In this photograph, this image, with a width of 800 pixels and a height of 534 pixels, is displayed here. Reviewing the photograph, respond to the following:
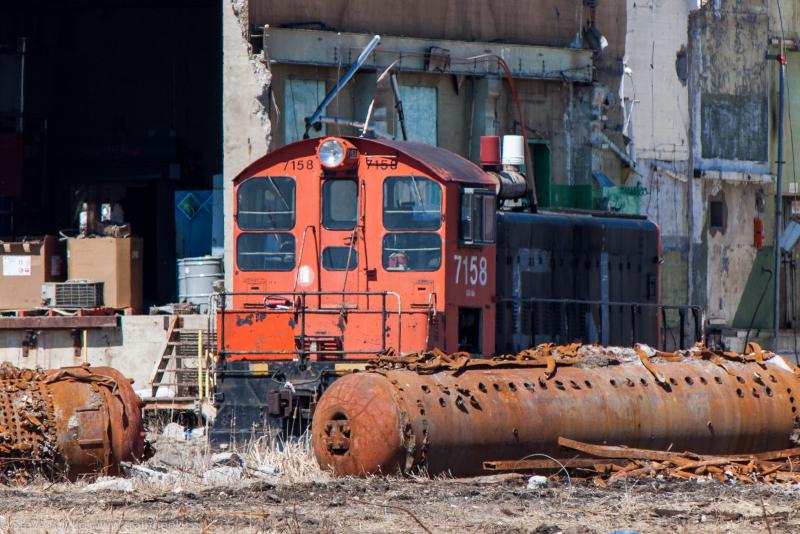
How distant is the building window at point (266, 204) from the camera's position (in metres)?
16.4

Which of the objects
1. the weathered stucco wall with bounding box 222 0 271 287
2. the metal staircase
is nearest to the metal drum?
the weathered stucco wall with bounding box 222 0 271 287

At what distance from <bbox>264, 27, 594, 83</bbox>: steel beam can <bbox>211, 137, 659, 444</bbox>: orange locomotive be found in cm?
788

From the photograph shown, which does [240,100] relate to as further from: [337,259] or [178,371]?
[337,259]

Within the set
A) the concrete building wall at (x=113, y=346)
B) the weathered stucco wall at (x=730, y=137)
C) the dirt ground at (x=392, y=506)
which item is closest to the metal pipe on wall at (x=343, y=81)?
the concrete building wall at (x=113, y=346)

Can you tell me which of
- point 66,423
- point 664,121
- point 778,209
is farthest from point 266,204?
point 778,209

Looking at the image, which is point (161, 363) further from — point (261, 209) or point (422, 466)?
point (422, 466)

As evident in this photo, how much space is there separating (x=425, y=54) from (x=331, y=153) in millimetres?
9808

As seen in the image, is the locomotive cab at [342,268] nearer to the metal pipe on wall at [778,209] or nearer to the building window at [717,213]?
the building window at [717,213]

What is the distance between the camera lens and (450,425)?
12.2 meters

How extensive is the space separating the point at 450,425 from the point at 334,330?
3697 millimetres

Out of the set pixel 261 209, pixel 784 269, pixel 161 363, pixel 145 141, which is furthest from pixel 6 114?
pixel 784 269

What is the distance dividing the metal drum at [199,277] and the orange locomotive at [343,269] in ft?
25.7

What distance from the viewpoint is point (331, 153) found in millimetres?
15969

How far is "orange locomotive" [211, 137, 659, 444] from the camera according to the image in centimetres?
1500
